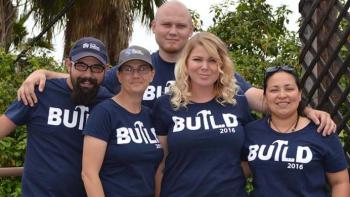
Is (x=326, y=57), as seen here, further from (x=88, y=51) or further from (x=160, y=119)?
(x=88, y=51)

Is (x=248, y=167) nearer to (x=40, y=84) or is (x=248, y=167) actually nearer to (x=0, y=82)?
(x=40, y=84)

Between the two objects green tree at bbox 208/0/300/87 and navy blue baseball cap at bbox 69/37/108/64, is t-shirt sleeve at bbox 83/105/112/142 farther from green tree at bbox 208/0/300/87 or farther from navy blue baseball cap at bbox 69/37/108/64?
green tree at bbox 208/0/300/87

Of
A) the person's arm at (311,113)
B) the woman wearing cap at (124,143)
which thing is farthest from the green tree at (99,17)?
the woman wearing cap at (124,143)

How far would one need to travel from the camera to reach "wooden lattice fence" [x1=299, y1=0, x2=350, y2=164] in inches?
142

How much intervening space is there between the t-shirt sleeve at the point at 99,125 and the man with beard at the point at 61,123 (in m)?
0.20

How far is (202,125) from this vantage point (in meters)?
2.93

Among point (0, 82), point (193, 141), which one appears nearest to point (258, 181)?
point (193, 141)

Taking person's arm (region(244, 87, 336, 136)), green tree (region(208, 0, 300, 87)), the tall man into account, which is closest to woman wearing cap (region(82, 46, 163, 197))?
the tall man

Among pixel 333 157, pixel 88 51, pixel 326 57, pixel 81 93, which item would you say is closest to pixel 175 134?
pixel 81 93

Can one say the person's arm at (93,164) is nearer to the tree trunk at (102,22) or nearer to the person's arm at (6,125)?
the person's arm at (6,125)

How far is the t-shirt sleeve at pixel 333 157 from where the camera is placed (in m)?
2.83

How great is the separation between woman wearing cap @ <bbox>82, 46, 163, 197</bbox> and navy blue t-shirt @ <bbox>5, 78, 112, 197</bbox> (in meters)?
0.21

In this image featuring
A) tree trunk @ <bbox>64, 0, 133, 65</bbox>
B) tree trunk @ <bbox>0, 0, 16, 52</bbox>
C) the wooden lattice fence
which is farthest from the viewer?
tree trunk @ <bbox>0, 0, 16, 52</bbox>

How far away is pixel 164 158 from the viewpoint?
3061 mm
